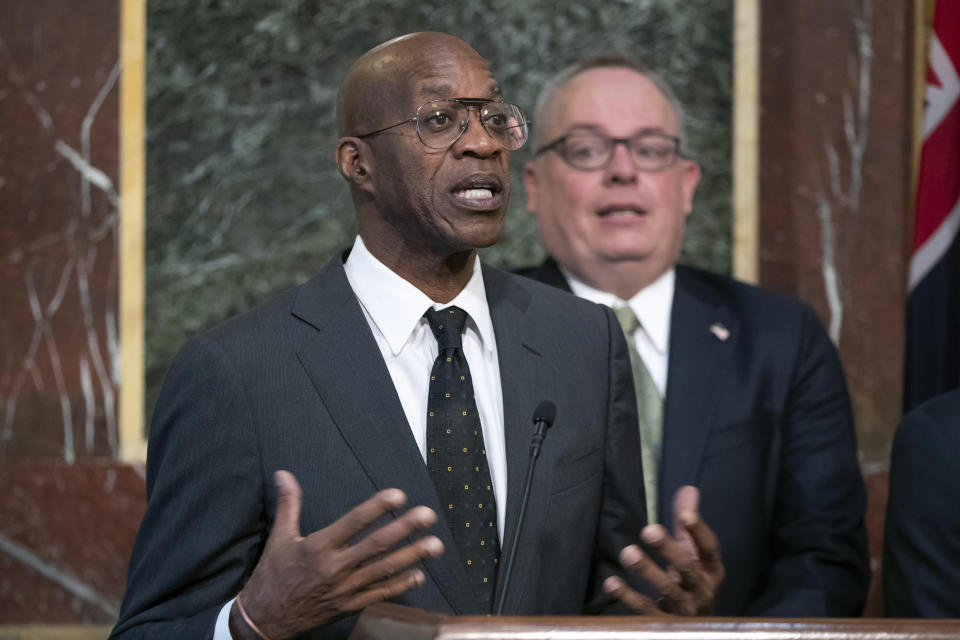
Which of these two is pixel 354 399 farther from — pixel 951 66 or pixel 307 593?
pixel 951 66

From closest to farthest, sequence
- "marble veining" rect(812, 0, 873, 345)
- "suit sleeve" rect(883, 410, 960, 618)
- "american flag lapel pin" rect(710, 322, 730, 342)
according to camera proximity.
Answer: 1. "suit sleeve" rect(883, 410, 960, 618)
2. "american flag lapel pin" rect(710, 322, 730, 342)
3. "marble veining" rect(812, 0, 873, 345)

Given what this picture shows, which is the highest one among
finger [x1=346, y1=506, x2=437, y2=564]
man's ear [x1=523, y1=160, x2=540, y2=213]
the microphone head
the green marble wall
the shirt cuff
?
the green marble wall

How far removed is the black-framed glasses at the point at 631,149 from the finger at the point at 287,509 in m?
1.61

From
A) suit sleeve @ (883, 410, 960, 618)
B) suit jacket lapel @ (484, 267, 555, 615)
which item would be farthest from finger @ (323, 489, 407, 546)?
suit sleeve @ (883, 410, 960, 618)

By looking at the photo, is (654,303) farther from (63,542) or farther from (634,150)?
(63,542)

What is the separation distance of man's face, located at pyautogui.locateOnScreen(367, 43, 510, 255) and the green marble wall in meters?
1.78

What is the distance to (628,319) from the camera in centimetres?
298

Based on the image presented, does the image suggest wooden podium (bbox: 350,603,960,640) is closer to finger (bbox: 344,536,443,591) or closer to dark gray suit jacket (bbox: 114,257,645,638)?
finger (bbox: 344,536,443,591)

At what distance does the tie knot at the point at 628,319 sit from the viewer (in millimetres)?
2969

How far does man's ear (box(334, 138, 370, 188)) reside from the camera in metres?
2.07

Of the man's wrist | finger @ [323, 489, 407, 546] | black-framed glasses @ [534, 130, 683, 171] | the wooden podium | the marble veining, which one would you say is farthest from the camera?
the marble veining

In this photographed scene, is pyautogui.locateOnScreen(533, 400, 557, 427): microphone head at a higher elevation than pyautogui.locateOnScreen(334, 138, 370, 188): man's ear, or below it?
below

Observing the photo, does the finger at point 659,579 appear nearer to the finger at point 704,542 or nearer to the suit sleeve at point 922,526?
the finger at point 704,542

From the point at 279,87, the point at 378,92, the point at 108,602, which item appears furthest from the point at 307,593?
the point at 279,87
